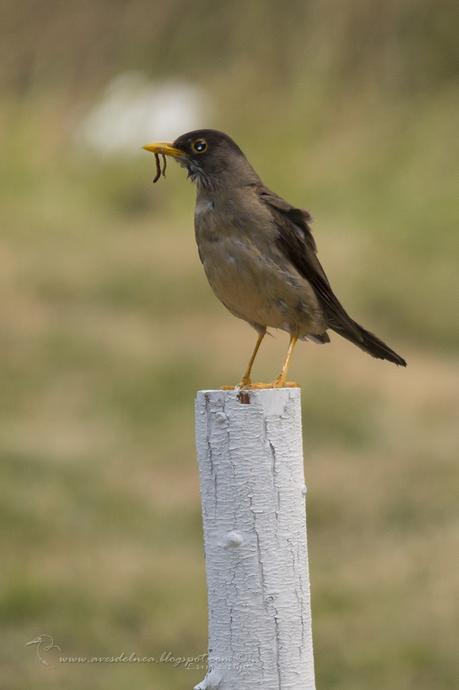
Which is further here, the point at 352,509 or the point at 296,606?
the point at 352,509

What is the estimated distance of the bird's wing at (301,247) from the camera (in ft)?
16.1

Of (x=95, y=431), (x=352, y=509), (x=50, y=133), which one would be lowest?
(x=352, y=509)

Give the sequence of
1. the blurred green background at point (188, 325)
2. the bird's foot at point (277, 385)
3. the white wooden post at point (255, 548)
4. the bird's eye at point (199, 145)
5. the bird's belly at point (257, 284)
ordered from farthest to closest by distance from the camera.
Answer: the blurred green background at point (188, 325) < the bird's eye at point (199, 145) < the bird's belly at point (257, 284) < the bird's foot at point (277, 385) < the white wooden post at point (255, 548)

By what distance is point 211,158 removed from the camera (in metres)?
5.12

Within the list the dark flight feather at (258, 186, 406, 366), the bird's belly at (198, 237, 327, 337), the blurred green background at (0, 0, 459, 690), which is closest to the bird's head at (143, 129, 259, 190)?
the dark flight feather at (258, 186, 406, 366)

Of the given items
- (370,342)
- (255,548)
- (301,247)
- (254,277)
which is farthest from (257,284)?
(255,548)

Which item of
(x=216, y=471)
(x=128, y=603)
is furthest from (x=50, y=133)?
(x=216, y=471)

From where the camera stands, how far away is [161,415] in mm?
11297

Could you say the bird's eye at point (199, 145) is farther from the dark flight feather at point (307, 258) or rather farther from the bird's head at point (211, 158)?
the dark flight feather at point (307, 258)

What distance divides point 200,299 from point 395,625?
6426mm

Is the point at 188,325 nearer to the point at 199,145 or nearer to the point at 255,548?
the point at 199,145

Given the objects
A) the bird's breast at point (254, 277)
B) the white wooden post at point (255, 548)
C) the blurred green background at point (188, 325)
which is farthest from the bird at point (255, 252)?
A: the blurred green background at point (188, 325)

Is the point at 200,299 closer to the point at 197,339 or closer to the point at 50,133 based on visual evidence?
the point at 197,339

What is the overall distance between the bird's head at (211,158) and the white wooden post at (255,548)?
158cm
